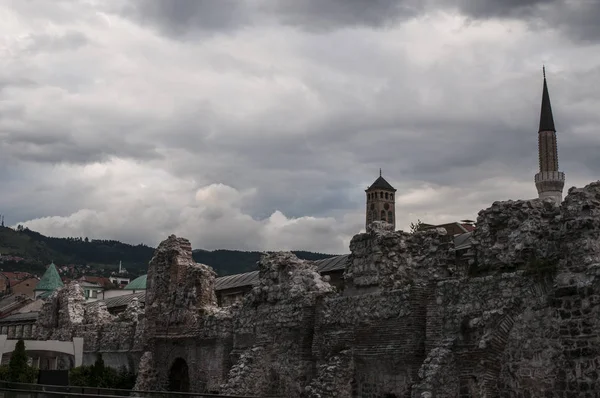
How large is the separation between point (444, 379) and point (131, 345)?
22096 mm

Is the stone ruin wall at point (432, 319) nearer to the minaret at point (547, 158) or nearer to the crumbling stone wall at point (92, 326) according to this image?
the crumbling stone wall at point (92, 326)

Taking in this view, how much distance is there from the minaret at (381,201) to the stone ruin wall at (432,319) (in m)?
107

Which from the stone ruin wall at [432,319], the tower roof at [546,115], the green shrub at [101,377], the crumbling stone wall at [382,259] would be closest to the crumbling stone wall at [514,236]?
the stone ruin wall at [432,319]

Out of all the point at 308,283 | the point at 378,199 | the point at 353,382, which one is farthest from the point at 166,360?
the point at 378,199

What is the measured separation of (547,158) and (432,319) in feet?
226

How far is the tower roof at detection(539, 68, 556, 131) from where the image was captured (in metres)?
86.4

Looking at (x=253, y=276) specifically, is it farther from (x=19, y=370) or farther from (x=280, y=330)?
(x=280, y=330)

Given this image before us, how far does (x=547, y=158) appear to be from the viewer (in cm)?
8231

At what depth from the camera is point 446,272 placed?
18.1 metres

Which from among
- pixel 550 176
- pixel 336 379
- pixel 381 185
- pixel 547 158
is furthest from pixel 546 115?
pixel 336 379

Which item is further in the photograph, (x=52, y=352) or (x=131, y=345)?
(x=52, y=352)

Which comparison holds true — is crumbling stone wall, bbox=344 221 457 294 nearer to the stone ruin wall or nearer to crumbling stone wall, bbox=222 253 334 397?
the stone ruin wall

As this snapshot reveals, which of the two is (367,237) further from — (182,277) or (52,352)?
(52,352)

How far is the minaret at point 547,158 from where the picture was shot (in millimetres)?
74812
